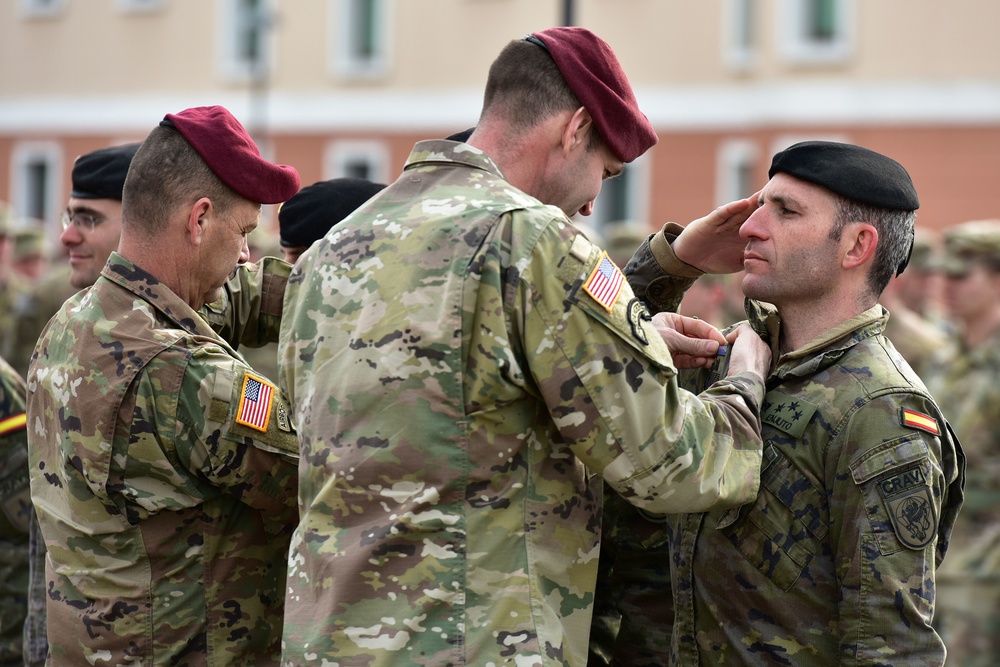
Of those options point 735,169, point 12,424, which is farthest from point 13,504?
point 735,169

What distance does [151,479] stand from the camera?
3338 millimetres

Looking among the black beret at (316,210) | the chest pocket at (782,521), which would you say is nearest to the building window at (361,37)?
the black beret at (316,210)

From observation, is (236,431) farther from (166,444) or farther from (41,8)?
(41,8)

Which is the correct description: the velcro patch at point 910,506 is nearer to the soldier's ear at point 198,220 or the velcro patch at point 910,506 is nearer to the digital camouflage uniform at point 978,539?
the soldier's ear at point 198,220

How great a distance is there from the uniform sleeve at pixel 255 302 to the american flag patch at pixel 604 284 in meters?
1.60

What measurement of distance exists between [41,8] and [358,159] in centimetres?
802

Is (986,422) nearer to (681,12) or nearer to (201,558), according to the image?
(201,558)

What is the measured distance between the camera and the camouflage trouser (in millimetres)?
6707

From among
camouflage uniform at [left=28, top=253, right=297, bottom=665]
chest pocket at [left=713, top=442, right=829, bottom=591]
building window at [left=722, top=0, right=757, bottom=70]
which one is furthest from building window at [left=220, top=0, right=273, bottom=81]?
chest pocket at [left=713, top=442, right=829, bottom=591]

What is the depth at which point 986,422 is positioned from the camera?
680 cm

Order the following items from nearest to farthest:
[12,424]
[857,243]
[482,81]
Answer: [857,243] → [12,424] → [482,81]

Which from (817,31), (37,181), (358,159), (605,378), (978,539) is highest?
(817,31)

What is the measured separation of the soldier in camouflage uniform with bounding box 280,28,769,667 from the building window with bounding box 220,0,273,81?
24.3m

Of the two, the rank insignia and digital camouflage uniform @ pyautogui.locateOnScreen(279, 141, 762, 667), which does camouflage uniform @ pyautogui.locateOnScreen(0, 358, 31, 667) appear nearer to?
digital camouflage uniform @ pyautogui.locateOnScreen(279, 141, 762, 667)
